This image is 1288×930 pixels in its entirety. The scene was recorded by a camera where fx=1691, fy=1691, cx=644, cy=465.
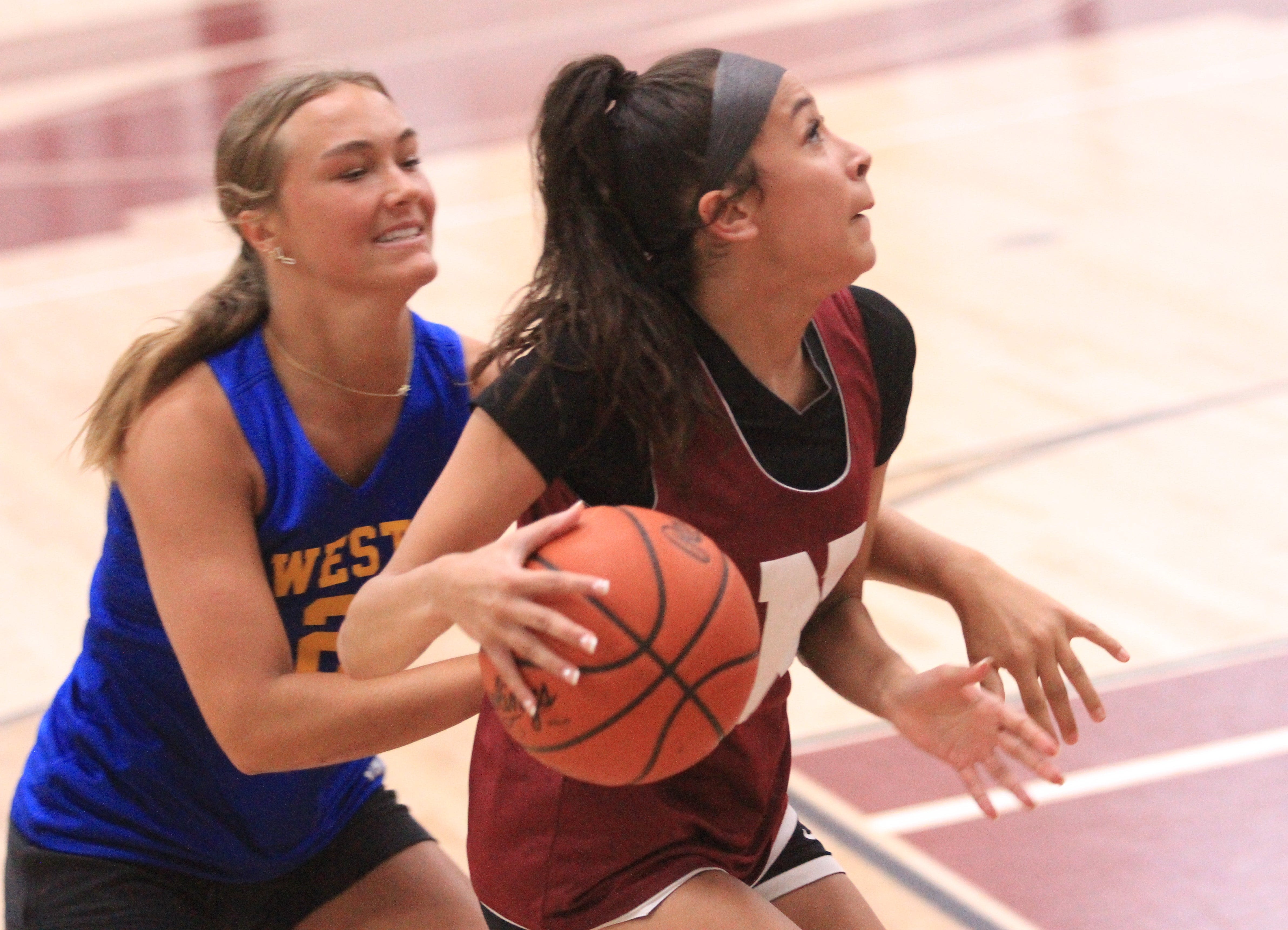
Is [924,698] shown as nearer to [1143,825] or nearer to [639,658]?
[639,658]

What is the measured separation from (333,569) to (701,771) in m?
0.62

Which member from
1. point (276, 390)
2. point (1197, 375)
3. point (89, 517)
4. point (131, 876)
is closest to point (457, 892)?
point (131, 876)

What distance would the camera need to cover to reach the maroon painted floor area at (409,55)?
984cm

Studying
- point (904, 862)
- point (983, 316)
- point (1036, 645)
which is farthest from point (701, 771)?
point (983, 316)

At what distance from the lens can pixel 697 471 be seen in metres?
2.02

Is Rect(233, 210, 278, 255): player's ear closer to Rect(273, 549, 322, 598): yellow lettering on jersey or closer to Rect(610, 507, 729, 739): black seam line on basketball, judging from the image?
Rect(273, 549, 322, 598): yellow lettering on jersey

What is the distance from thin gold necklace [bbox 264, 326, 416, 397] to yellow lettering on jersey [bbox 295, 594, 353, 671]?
0.30 meters

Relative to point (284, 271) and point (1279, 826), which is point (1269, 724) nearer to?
point (1279, 826)

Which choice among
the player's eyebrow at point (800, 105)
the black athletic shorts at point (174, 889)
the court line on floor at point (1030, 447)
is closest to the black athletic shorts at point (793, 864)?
the black athletic shorts at point (174, 889)

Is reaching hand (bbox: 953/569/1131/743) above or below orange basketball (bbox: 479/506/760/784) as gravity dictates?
below

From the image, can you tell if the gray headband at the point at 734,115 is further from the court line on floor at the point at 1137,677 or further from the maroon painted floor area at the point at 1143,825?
the court line on floor at the point at 1137,677

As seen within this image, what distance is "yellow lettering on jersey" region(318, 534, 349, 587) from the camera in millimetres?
2395

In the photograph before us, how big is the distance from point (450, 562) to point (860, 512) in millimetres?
625

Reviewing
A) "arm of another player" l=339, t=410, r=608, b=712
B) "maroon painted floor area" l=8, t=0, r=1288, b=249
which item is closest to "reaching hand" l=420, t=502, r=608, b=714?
"arm of another player" l=339, t=410, r=608, b=712
